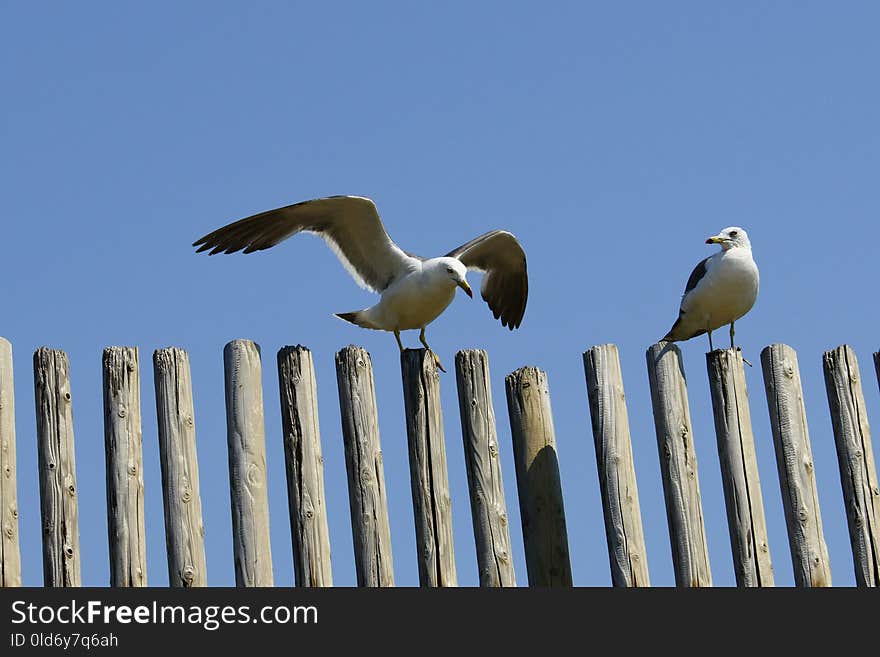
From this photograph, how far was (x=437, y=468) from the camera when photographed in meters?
5.88

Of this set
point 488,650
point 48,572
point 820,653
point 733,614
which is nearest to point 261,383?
point 48,572

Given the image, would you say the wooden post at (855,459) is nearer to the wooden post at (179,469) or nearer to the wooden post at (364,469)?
the wooden post at (364,469)

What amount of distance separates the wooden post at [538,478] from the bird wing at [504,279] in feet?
11.1

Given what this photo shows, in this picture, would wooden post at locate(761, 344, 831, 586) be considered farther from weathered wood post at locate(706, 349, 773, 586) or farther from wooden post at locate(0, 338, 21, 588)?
wooden post at locate(0, 338, 21, 588)

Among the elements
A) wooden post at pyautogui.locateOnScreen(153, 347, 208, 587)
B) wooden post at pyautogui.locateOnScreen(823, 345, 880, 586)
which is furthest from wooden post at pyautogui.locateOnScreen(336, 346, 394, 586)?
wooden post at pyautogui.locateOnScreen(823, 345, 880, 586)

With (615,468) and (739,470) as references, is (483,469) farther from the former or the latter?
(739,470)

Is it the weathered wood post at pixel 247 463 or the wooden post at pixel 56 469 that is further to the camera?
the weathered wood post at pixel 247 463

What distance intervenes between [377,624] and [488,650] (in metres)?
0.44

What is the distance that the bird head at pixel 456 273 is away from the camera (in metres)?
8.02

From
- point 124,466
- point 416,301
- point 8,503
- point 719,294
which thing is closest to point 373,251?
point 416,301

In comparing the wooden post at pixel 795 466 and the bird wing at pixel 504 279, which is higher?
the bird wing at pixel 504 279

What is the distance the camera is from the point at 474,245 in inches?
361

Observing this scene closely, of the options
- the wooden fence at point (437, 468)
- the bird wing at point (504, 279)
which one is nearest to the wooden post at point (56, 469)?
the wooden fence at point (437, 468)

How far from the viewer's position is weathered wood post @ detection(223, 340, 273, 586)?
5.52 meters
